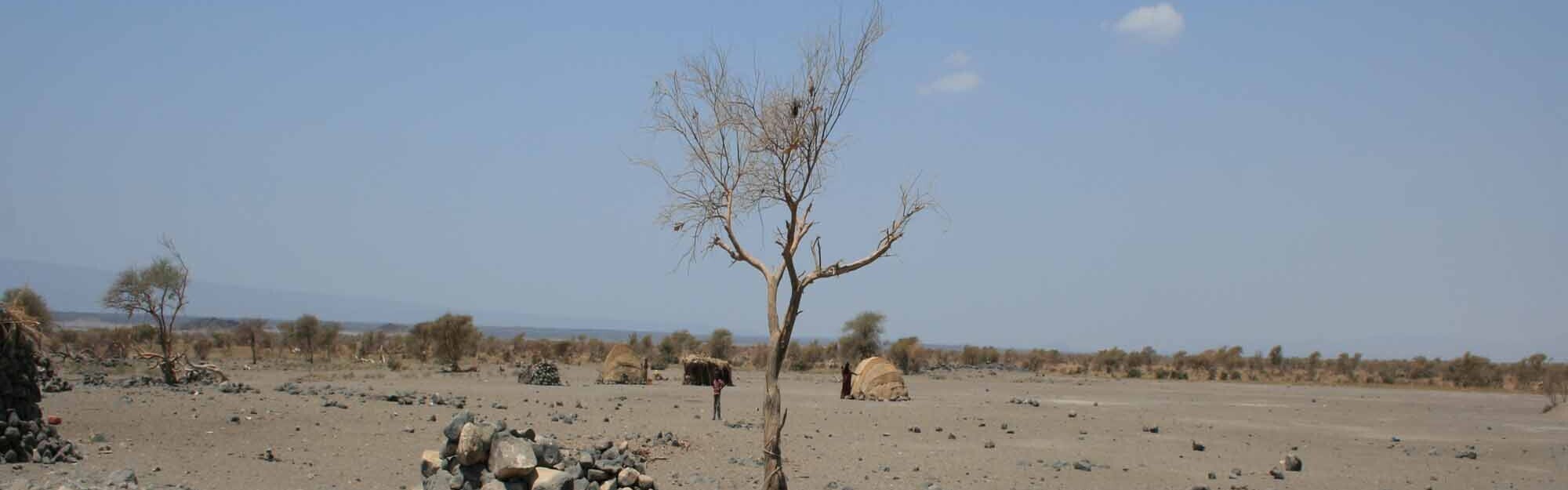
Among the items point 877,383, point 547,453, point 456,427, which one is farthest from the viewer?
point 877,383

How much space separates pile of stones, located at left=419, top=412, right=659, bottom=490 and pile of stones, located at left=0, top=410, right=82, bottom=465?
6.17 metres

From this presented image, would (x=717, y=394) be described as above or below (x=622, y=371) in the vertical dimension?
below

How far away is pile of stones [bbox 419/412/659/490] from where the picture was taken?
11422mm

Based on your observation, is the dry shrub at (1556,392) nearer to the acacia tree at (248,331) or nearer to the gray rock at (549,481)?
the gray rock at (549,481)

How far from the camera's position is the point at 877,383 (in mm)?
33062

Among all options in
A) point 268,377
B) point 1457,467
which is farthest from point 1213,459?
point 268,377

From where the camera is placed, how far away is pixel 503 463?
37.3ft

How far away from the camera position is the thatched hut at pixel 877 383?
32.8 metres

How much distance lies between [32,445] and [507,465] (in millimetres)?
7852

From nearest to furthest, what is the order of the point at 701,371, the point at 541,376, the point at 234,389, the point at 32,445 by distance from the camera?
the point at 32,445 → the point at 234,389 → the point at 541,376 → the point at 701,371

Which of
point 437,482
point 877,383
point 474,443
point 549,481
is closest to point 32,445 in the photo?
point 437,482

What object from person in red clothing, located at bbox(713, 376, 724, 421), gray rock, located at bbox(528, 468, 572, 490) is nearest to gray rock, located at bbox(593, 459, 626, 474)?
gray rock, located at bbox(528, 468, 572, 490)

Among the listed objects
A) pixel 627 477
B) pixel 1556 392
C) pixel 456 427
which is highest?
pixel 1556 392

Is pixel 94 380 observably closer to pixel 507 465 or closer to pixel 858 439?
pixel 858 439
